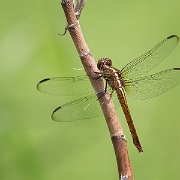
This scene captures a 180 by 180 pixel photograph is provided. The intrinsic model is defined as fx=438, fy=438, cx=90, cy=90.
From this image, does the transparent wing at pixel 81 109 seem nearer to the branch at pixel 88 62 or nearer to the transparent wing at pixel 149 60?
the transparent wing at pixel 149 60

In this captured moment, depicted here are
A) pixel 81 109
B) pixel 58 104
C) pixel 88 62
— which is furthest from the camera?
pixel 58 104

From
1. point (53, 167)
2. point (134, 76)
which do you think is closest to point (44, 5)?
point (53, 167)

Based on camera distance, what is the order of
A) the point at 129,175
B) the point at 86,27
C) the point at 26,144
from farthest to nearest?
1. the point at 86,27
2. the point at 26,144
3. the point at 129,175

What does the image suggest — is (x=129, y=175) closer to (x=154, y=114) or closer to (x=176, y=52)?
(x=154, y=114)

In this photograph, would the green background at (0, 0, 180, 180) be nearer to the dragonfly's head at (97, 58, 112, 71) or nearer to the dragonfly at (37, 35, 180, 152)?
the dragonfly at (37, 35, 180, 152)

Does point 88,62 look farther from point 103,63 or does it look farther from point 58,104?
point 58,104

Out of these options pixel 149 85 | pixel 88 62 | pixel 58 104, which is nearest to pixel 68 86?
pixel 149 85

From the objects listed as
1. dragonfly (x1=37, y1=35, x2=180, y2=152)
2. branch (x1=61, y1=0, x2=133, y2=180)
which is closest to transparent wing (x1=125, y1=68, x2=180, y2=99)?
dragonfly (x1=37, y1=35, x2=180, y2=152)
